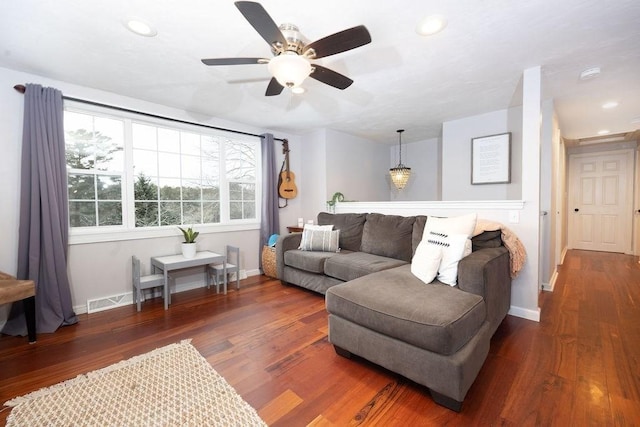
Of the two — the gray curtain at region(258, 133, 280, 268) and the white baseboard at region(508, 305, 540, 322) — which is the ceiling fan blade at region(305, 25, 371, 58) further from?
the white baseboard at region(508, 305, 540, 322)

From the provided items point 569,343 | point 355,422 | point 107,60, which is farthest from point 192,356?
point 569,343

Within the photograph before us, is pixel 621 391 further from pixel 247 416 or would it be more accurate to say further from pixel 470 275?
pixel 247 416

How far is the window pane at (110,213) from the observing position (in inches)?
115

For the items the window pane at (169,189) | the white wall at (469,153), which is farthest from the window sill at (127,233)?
the white wall at (469,153)

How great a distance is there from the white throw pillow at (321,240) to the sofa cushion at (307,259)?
90mm

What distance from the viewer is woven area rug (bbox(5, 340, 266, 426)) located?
1.38m

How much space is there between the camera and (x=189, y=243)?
3182mm

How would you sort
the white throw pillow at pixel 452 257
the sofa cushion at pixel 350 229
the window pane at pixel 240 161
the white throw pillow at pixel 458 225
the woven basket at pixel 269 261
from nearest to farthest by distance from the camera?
1. the white throw pillow at pixel 452 257
2. the white throw pillow at pixel 458 225
3. the sofa cushion at pixel 350 229
4. the woven basket at pixel 269 261
5. the window pane at pixel 240 161

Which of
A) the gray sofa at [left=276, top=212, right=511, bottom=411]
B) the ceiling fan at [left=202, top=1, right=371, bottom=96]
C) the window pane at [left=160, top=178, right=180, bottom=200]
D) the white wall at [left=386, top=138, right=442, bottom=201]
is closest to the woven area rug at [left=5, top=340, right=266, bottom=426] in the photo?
the gray sofa at [left=276, top=212, right=511, bottom=411]

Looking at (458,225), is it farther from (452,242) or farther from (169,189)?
(169,189)

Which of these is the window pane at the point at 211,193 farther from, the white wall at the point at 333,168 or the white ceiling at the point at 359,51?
the white wall at the point at 333,168

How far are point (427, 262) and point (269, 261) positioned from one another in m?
2.43

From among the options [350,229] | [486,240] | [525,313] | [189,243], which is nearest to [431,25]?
[486,240]

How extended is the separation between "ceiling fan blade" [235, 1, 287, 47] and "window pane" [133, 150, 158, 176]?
2429mm
